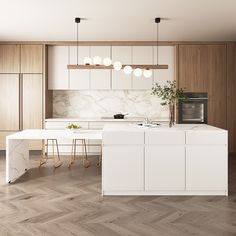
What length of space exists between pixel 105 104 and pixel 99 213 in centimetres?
436

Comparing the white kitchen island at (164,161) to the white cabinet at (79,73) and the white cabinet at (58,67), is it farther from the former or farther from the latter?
the white cabinet at (58,67)

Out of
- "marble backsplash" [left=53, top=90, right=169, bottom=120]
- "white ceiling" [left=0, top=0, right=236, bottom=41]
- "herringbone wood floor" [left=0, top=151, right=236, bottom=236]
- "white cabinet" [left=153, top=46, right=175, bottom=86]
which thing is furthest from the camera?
"marble backsplash" [left=53, top=90, right=169, bottom=120]

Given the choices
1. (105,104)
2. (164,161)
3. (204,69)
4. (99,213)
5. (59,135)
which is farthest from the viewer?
(105,104)

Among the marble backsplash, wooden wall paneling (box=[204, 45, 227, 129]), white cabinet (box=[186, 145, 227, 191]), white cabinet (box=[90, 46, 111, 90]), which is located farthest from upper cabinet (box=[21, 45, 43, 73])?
white cabinet (box=[186, 145, 227, 191])

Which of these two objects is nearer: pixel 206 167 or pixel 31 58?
pixel 206 167

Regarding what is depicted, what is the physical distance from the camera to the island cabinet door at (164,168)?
157 inches

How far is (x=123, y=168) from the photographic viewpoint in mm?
3994

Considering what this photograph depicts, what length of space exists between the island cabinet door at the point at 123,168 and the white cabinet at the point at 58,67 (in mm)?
3461

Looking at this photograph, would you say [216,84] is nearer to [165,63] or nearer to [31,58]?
[165,63]

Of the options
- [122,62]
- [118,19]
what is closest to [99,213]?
[118,19]

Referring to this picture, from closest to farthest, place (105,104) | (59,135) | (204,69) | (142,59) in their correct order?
(59,135) → (204,69) → (142,59) → (105,104)

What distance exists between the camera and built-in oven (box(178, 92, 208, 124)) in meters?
6.89

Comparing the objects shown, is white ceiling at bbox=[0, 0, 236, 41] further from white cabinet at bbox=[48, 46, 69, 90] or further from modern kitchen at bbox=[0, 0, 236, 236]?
white cabinet at bbox=[48, 46, 69, 90]

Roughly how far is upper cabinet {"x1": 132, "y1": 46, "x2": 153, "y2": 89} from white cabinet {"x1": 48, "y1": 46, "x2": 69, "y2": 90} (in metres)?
1.47
